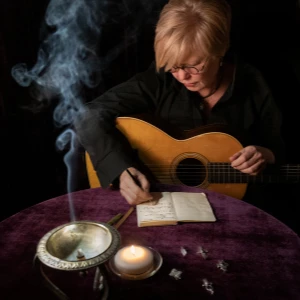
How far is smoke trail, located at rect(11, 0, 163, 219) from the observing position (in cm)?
226

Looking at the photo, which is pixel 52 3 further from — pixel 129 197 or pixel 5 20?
pixel 129 197

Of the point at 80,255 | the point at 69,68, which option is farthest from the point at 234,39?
the point at 80,255

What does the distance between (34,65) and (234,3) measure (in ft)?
4.36

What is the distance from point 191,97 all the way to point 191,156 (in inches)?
14.4

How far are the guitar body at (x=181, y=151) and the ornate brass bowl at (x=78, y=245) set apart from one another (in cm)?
98

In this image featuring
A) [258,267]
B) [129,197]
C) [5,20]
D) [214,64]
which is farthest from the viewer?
[5,20]

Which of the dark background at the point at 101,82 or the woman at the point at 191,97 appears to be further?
the dark background at the point at 101,82

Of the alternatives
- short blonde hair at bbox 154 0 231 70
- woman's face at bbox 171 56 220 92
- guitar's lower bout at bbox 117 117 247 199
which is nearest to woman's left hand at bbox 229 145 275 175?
guitar's lower bout at bbox 117 117 247 199

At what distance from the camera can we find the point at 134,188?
1564 mm

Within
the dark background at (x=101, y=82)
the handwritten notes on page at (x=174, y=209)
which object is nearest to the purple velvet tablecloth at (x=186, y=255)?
the handwritten notes on page at (x=174, y=209)

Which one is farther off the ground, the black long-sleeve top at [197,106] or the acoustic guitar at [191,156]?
the black long-sleeve top at [197,106]

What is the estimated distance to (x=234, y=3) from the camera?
207 centimetres

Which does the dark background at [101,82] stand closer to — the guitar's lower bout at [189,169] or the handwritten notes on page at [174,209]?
the guitar's lower bout at [189,169]

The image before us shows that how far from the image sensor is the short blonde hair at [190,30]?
1702mm
